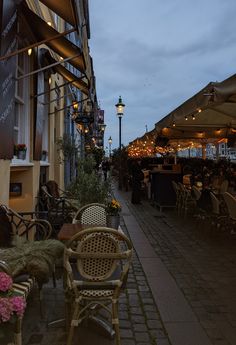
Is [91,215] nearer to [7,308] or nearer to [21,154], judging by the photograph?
[21,154]

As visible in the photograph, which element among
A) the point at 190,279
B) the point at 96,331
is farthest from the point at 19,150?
the point at 96,331

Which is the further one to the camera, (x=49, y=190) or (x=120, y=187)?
(x=120, y=187)

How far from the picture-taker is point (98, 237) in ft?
13.2

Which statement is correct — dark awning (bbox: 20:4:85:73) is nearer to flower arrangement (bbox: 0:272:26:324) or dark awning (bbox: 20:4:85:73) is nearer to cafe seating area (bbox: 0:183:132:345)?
cafe seating area (bbox: 0:183:132:345)

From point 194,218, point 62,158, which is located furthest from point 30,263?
point 62,158

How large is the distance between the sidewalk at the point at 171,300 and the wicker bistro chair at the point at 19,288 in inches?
21.5

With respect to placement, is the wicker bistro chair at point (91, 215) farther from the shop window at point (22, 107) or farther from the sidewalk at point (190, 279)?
the shop window at point (22, 107)

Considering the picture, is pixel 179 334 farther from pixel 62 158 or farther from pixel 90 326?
pixel 62 158

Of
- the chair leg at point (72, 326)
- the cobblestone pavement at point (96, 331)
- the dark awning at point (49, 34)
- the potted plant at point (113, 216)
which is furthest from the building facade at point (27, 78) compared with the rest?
the chair leg at point (72, 326)

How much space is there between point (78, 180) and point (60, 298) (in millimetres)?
4996

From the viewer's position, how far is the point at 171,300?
5.56 meters

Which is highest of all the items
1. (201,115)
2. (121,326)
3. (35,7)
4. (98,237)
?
(35,7)

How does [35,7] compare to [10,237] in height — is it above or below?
above

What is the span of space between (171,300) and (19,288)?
89.8 inches
